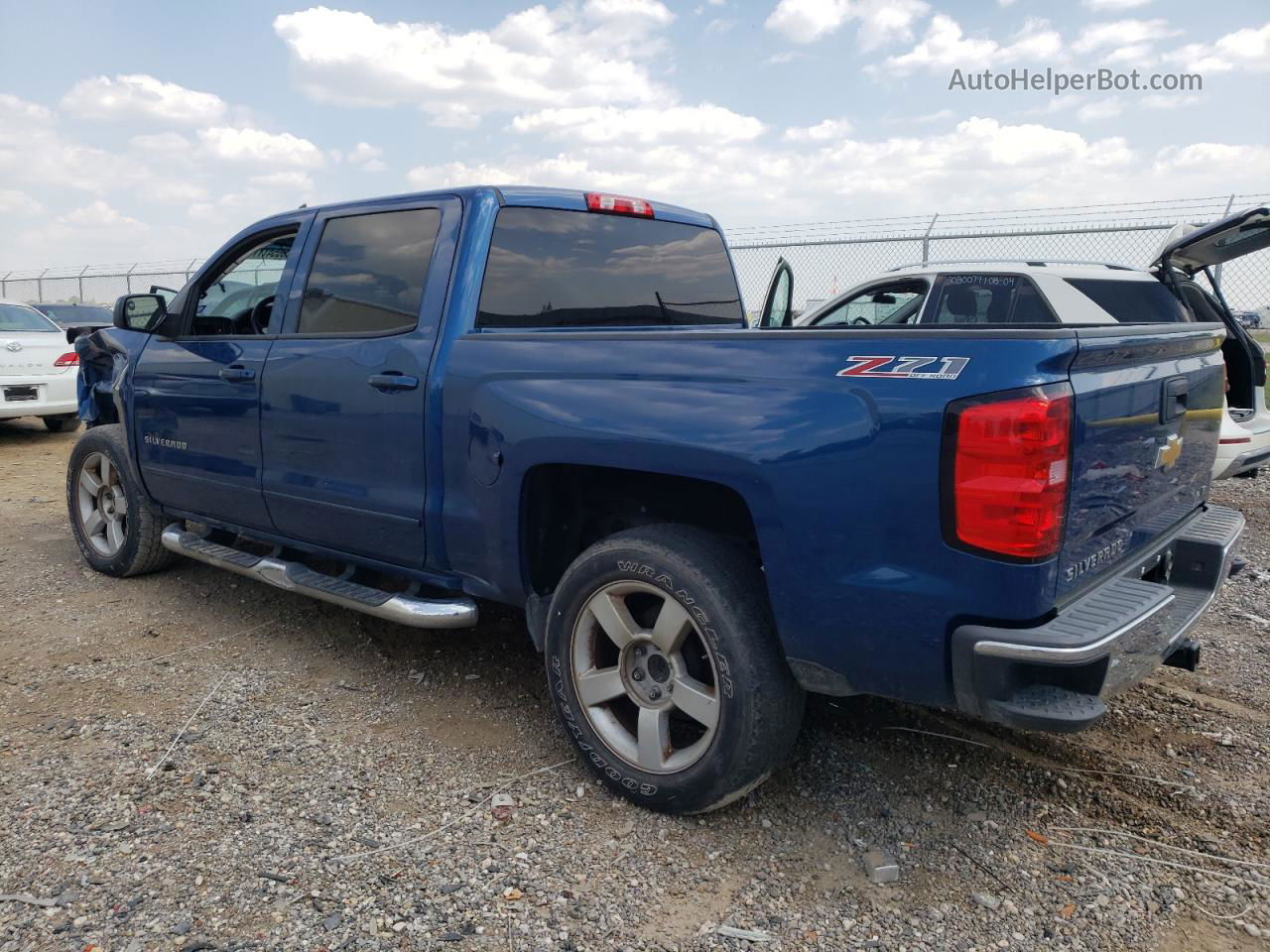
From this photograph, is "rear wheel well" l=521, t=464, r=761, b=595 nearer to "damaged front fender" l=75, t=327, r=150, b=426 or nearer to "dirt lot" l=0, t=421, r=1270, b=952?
"dirt lot" l=0, t=421, r=1270, b=952

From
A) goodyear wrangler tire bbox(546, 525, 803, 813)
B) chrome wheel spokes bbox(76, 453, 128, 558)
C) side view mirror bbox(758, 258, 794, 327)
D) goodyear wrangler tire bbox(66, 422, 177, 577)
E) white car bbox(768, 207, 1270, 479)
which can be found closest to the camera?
goodyear wrangler tire bbox(546, 525, 803, 813)

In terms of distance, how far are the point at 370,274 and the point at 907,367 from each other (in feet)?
7.58

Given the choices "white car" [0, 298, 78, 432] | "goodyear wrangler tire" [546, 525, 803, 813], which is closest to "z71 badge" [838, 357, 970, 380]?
"goodyear wrangler tire" [546, 525, 803, 813]

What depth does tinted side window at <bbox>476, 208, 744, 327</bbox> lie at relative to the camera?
11.5 feet

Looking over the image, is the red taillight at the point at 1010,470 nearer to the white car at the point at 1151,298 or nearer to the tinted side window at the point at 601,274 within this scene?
the tinted side window at the point at 601,274

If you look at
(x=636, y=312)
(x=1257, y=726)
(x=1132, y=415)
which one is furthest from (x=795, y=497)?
(x=1257, y=726)

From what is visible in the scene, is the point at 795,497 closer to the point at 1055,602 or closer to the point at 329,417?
the point at 1055,602

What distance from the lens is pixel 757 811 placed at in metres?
2.89

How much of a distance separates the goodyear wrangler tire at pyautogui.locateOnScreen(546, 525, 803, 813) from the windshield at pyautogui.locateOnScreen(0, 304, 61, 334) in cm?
999

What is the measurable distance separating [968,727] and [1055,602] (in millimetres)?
1298

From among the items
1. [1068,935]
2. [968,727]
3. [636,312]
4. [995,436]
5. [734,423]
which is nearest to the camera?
[995,436]

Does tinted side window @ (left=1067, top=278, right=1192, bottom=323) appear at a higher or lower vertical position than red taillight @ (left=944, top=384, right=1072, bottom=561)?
higher

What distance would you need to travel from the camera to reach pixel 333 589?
3762mm

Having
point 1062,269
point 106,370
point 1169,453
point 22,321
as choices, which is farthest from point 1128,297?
point 22,321
